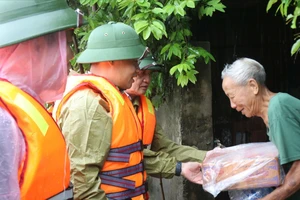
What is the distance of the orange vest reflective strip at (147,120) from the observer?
11.7ft

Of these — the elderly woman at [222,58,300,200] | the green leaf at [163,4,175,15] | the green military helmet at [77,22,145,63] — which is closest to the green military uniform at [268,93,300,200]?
the elderly woman at [222,58,300,200]

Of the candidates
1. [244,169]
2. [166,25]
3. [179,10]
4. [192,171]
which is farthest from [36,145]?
[166,25]

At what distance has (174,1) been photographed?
3.61 m

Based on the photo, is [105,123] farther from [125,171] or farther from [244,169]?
[244,169]

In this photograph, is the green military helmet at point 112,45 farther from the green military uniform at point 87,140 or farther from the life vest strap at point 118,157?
the life vest strap at point 118,157

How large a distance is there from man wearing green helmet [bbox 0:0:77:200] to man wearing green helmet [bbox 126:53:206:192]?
1.40 m

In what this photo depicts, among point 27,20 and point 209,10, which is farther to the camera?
point 209,10

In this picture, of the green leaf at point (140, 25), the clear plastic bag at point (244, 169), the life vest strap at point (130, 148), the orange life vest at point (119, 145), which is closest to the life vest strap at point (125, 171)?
the orange life vest at point (119, 145)

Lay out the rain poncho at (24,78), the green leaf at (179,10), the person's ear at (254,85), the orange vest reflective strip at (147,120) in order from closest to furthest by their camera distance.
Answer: the rain poncho at (24,78) → the person's ear at (254,85) → the green leaf at (179,10) → the orange vest reflective strip at (147,120)

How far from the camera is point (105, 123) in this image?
8.11ft

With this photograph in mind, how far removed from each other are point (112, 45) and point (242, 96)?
86cm

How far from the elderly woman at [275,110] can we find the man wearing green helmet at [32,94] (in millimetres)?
1228

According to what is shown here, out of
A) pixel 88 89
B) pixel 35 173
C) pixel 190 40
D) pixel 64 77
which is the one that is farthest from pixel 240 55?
pixel 35 173

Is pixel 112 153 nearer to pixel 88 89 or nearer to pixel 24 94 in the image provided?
pixel 88 89
